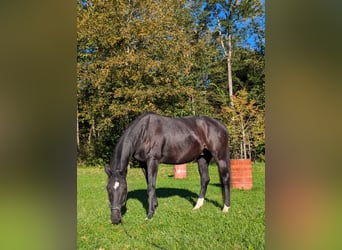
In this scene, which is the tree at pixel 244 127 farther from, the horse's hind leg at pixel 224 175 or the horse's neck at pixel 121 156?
the horse's neck at pixel 121 156

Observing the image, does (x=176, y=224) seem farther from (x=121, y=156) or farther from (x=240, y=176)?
(x=240, y=176)

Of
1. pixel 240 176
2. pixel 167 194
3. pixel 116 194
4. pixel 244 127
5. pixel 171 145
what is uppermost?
pixel 244 127

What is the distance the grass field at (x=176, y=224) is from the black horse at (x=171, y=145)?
35 centimetres

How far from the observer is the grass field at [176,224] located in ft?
12.6

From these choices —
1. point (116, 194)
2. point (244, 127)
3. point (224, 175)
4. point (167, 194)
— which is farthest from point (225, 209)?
point (244, 127)

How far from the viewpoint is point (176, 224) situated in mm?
4820

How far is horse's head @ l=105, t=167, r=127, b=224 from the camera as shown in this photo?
4848mm

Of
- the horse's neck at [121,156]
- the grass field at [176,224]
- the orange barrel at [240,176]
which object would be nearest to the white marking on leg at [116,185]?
the horse's neck at [121,156]

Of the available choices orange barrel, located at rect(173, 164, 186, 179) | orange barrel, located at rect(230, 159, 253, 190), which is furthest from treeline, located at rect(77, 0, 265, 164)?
orange barrel, located at rect(230, 159, 253, 190)

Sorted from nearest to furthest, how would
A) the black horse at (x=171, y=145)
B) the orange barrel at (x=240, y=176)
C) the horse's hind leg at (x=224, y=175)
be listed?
1. the black horse at (x=171, y=145)
2. the horse's hind leg at (x=224, y=175)
3. the orange barrel at (x=240, y=176)

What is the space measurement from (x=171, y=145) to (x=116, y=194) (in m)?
1.50

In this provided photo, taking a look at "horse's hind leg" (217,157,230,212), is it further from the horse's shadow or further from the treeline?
the treeline
